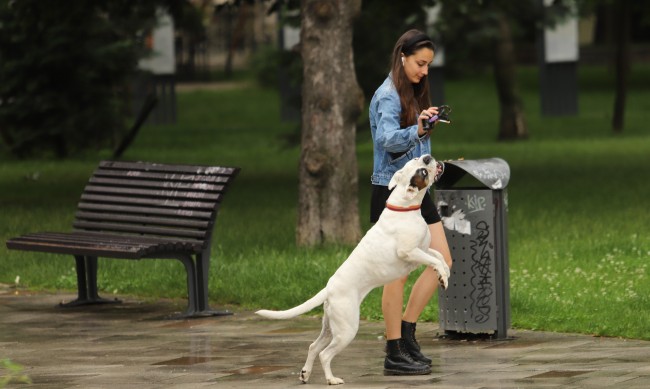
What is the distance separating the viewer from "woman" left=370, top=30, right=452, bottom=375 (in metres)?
8.29

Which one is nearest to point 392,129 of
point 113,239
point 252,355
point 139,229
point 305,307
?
point 305,307

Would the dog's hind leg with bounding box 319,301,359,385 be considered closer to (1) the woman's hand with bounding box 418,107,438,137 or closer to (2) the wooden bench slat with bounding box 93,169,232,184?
(1) the woman's hand with bounding box 418,107,438,137

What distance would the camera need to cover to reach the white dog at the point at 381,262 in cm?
797

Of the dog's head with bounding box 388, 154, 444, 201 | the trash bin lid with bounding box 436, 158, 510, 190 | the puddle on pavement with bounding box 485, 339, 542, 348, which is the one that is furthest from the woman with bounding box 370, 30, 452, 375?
the puddle on pavement with bounding box 485, 339, 542, 348

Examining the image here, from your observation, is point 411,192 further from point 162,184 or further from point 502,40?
point 502,40

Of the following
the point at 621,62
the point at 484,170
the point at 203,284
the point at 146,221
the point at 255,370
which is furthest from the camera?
the point at 621,62

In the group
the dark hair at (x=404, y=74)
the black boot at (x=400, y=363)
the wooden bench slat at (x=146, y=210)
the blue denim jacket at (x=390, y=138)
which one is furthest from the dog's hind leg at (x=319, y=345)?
the wooden bench slat at (x=146, y=210)

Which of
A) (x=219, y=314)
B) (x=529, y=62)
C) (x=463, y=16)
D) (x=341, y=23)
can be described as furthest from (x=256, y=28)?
(x=219, y=314)

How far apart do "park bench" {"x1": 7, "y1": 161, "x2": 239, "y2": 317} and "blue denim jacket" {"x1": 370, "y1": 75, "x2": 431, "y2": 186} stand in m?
2.69

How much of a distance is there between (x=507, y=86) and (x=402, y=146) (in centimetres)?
2947

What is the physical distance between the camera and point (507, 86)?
37281mm

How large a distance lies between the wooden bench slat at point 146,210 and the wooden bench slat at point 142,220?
33 mm

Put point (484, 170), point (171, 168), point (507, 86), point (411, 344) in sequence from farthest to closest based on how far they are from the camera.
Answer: point (507, 86) → point (171, 168) → point (484, 170) → point (411, 344)

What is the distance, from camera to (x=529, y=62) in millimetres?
66062
